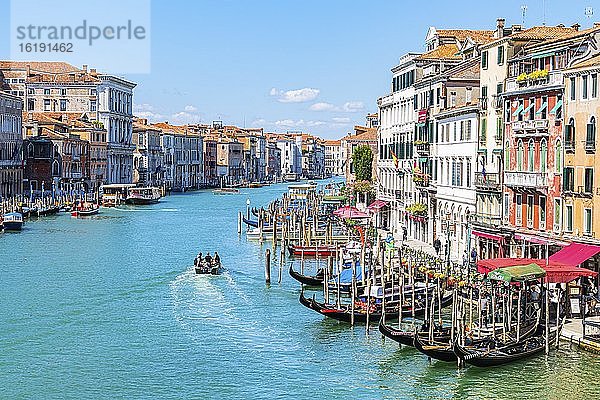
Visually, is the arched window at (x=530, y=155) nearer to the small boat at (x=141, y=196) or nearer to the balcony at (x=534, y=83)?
the balcony at (x=534, y=83)

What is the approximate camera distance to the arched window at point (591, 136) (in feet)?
49.7

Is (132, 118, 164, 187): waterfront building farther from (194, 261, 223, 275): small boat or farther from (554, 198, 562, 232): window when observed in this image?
(554, 198, 562, 232): window

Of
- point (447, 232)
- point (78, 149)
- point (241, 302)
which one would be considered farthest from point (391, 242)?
point (78, 149)

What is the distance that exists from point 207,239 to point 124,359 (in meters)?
16.1

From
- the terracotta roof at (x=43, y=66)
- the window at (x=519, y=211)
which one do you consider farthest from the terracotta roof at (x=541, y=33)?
the terracotta roof at (x=43, y=66)

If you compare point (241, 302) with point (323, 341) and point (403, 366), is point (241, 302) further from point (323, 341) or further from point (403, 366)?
point (403, 366)

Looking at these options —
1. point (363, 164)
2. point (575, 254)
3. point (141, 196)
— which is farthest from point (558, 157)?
point (141, 196)

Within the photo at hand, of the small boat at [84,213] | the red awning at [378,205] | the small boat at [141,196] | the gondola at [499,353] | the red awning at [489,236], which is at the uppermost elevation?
the red awning at [378,205]

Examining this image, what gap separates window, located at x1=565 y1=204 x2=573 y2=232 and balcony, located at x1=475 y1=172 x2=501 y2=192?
7.49 feet

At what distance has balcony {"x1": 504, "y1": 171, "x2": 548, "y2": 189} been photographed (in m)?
16.5

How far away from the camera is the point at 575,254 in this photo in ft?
49.0

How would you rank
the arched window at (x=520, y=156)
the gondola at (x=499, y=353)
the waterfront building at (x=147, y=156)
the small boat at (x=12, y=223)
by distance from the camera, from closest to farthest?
the gondola at (x=499, y=353) → the arched window at (x=520, y=156) → the small boat at (x=12, y=223) → the waterfront building at (x=147, y=156)

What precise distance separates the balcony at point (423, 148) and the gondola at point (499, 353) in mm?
10320

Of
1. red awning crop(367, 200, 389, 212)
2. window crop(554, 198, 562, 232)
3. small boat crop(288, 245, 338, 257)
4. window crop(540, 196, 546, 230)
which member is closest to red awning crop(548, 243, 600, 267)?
window crop(554, 198, 562, 232)
